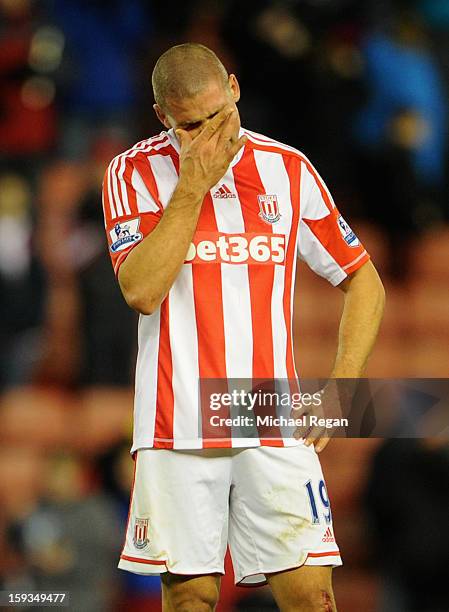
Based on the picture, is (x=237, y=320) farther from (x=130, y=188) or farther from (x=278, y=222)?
(x=130, y=188)

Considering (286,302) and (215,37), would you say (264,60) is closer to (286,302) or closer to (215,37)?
(215,37)

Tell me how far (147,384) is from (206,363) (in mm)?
187

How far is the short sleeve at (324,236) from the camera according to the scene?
12.5ft

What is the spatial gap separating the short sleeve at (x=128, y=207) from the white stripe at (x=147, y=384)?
7.6 inches

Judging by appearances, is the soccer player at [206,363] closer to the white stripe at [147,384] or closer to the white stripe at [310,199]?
the white stripe at [147,384]

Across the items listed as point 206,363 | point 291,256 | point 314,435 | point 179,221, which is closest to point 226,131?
point 179,221

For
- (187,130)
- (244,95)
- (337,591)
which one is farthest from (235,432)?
(244,95)

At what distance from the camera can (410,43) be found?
877cm

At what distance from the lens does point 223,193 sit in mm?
3709

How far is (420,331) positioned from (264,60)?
205cm

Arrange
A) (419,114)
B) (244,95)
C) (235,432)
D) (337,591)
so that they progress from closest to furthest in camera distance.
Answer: (235,432) < (337,591) < (244,95) < (419,114)

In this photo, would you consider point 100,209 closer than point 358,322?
No

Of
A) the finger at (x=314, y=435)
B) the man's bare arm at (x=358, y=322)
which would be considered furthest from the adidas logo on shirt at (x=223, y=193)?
the finger at (x=314, y=435)

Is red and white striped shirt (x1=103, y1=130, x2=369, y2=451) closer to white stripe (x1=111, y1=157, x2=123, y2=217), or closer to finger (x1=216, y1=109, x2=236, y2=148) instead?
white stripe (x1=111, y1=157, x2=123, y2=217)
